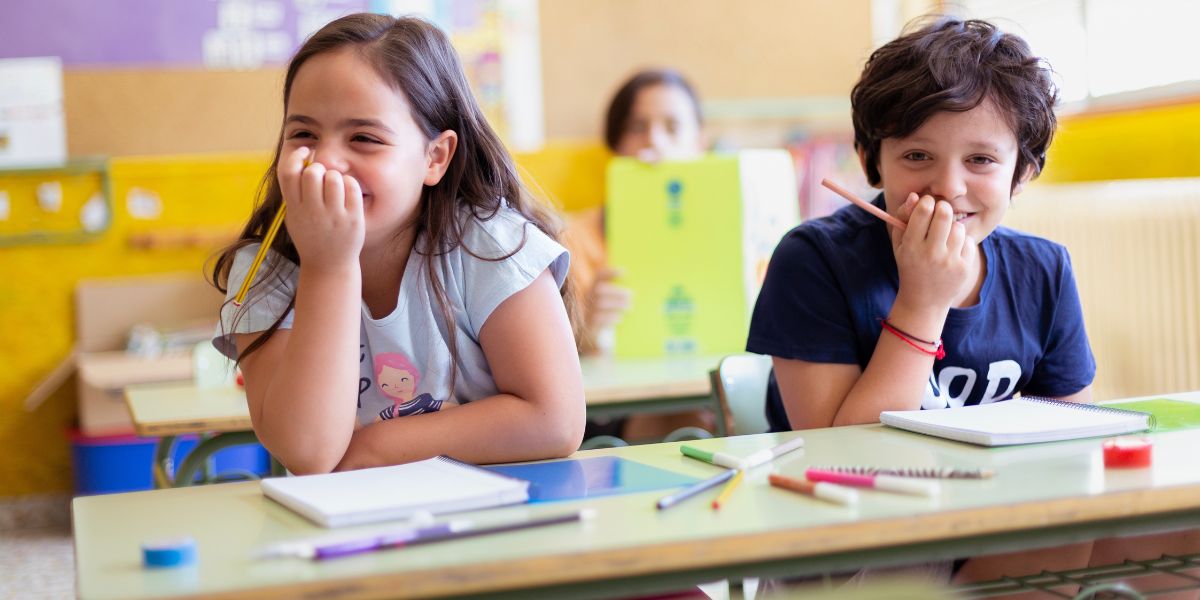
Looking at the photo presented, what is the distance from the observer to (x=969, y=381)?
150 cm

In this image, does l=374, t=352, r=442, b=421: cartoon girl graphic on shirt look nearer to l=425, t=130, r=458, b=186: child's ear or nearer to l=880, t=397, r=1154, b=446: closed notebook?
l=425, t=130, r=458, b=186: child's ear

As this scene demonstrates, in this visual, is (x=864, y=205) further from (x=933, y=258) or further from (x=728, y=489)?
(x=728, y=489)

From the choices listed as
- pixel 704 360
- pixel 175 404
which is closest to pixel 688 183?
pixel 704 360

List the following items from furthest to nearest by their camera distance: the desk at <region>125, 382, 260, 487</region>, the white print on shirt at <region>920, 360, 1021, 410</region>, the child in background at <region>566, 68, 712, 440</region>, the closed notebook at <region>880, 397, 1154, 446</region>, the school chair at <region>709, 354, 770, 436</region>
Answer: the child in background at <region>566, 68, 712, 440</region> < the desk at <region>125, 382, 260, 487</region> < the school chair at <region>709, 354, 770, 436</region> < the white print on shirt at <region>920, 360, 1021, 410</region> < the closed notebook at <region>880, 397, 1154, 446</region>

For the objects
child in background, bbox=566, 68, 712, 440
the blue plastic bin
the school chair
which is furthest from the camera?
the blue plastic bin

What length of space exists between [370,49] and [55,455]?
3196mm

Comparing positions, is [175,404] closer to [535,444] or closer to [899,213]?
[535,444]

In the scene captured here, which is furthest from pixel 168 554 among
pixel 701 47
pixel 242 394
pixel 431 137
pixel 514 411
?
pixel 701 47

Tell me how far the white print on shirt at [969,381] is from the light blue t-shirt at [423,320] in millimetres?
499

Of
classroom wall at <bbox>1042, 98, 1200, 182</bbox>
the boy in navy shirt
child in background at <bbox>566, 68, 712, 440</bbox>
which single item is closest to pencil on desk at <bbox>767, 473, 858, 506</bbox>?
the boy in navy shirt

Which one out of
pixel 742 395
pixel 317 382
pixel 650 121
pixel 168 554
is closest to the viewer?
pixel 168 554

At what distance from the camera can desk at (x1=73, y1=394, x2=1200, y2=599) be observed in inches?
30.7

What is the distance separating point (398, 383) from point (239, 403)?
2.60 ft

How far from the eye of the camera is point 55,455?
157 inches
